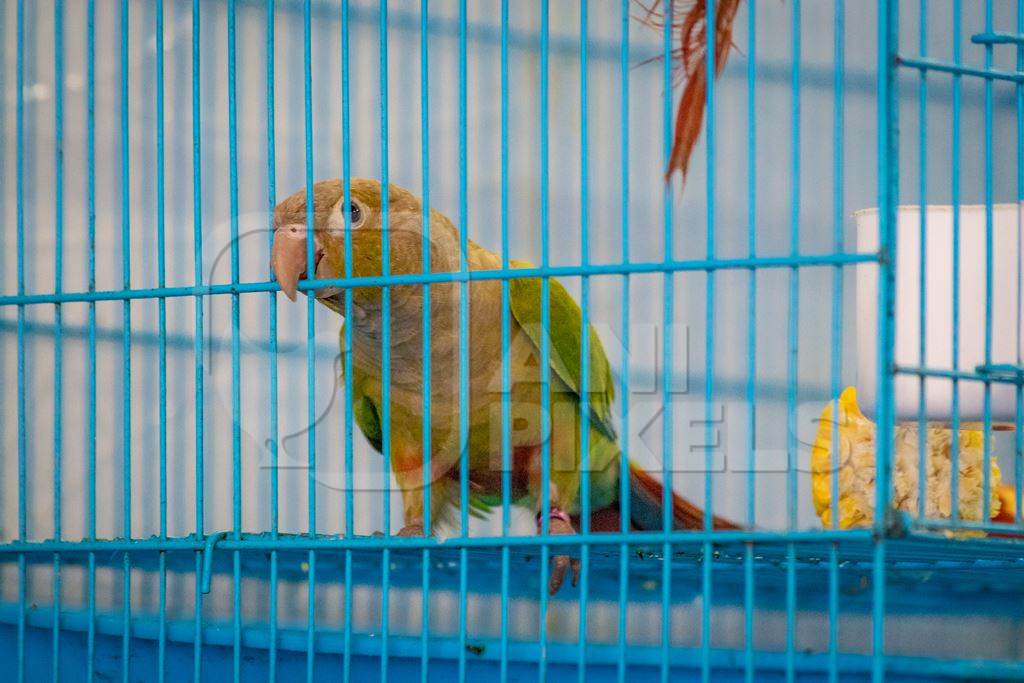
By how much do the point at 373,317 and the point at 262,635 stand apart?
46cm

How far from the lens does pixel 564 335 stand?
1.81 meters

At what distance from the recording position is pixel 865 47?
2340 millimetres

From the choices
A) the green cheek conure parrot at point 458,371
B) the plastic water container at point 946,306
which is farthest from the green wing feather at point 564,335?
the plastic water container at point 946,306

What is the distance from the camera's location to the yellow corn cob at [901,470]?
1695mm

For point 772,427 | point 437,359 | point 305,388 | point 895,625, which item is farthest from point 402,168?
point 895,625

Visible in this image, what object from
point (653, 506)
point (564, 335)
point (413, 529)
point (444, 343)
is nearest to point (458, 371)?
point (444, 343)

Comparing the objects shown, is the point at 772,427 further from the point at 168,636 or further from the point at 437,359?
the point at 168,636

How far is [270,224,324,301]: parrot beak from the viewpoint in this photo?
1459 millimetres

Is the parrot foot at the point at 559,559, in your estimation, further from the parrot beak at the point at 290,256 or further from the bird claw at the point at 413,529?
the parrot beak at the point at 290,256

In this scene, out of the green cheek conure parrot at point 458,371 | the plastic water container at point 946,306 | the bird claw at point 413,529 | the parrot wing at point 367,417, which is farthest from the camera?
the parrot wing at point 367,417

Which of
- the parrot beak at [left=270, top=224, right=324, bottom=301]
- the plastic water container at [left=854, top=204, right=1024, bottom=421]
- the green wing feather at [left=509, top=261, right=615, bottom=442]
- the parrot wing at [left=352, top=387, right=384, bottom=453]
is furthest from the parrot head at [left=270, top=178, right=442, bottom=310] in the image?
the plastic water container at [left=854, top=204, right=1024, bottom=421]

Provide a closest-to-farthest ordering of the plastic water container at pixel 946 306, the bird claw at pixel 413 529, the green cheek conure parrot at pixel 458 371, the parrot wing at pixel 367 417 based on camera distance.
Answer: the plastic water container at pixel 946 306, the green cheek conure parrot at pixel 458 371, the bird claw at pixel 413 529, the parrot wing at pixel 367 417

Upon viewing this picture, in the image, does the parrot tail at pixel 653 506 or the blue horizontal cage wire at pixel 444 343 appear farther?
the parrot tail at pixel 653 506

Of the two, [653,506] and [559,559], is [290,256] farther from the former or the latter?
[653,506]
